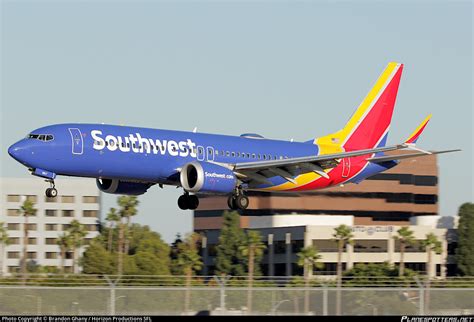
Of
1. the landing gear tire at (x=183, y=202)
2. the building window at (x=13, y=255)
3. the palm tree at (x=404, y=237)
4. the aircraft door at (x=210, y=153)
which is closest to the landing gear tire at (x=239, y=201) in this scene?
the aircraft door at (x=210, y=153)

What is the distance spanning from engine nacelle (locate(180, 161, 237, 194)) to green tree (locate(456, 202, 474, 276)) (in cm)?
7033

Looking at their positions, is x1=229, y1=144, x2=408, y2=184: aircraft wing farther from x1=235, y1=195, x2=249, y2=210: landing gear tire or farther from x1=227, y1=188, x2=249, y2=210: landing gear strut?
x1=235, y1=195, x2=249, y2=210: landing gear tire

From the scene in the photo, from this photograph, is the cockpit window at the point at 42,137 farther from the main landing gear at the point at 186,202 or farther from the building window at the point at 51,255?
the building window at the point at 51,255

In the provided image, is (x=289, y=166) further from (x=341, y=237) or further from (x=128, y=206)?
(x=128, y=206)

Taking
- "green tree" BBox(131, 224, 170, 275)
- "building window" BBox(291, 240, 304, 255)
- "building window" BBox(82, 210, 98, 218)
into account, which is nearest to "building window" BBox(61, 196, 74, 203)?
"building window" BBox(82, 210, 98, 218)

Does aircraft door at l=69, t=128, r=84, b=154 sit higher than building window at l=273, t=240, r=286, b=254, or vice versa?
aircraft door at l=69, t=128, r=84, b=154

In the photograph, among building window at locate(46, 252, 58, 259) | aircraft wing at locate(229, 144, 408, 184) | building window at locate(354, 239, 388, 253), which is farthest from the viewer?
building window at locate(46, 252, 58, 259)

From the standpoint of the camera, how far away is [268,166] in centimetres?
5131

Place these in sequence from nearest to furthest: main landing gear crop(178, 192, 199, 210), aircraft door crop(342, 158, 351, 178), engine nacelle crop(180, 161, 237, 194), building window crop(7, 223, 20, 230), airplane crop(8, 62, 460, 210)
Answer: airplane crop(8, 62, 460, 210) < engine nacelle crop(180, 161, 237, 194) < main landing gear crop(178, 192, 199, 210) < aircraft door crop(342, 158, 351, 178) < building window crop(7, 223, 20, 230)

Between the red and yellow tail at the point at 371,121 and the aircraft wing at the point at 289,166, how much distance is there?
580cm

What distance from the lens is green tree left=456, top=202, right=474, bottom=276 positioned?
377ft

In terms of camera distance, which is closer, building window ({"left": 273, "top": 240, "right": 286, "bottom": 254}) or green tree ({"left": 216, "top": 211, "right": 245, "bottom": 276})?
building window ({"left": 273, "top": 240, "right": 286, "bottom": 254})

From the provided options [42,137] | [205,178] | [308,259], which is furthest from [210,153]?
[308,259]

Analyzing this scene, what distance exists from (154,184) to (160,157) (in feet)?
12.0
